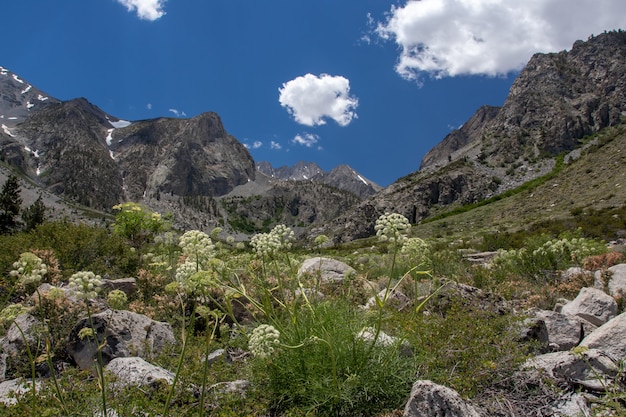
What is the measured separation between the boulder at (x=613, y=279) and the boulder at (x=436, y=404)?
6.61m

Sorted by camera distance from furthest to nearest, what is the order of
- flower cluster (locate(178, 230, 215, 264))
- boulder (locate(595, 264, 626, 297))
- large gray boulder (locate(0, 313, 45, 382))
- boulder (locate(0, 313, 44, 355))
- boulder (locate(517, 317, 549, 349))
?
boulder (locate(595, 264, 626, 297)) → boulder (locate(0, 313, 44, 355)) → large gray boulder (locate(0, 313, 45, 382)) → boulder (locate(517, 317, 549, 349)) → flower cluster (locate(178, 230, 215, 264))

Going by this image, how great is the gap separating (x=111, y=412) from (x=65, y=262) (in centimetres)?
855

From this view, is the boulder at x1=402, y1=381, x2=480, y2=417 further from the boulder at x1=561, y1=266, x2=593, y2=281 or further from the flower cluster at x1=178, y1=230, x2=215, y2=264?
the boulder at x1=561, y1=266, x2=593, y2=281

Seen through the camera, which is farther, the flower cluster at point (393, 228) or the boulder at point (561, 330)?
the boulder at point (561, 330)

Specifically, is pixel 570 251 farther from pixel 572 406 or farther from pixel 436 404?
pixel 436 404

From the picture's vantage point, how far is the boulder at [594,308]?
6801 mm

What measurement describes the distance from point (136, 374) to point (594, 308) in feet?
23.8

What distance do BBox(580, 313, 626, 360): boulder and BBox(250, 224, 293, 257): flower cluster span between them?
385 cm

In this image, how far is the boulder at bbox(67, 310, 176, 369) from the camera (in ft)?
19.6

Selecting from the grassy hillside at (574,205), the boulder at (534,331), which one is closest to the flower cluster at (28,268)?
the boulder at (534,331)

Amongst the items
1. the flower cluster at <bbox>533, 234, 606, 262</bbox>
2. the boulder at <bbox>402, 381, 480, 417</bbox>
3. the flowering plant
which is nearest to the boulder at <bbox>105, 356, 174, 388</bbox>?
the flowering plant

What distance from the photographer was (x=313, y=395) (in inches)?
160

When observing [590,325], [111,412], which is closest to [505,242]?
[590,325]

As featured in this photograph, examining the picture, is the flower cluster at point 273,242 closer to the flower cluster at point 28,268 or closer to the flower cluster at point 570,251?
the flower cluster at point 28,268
